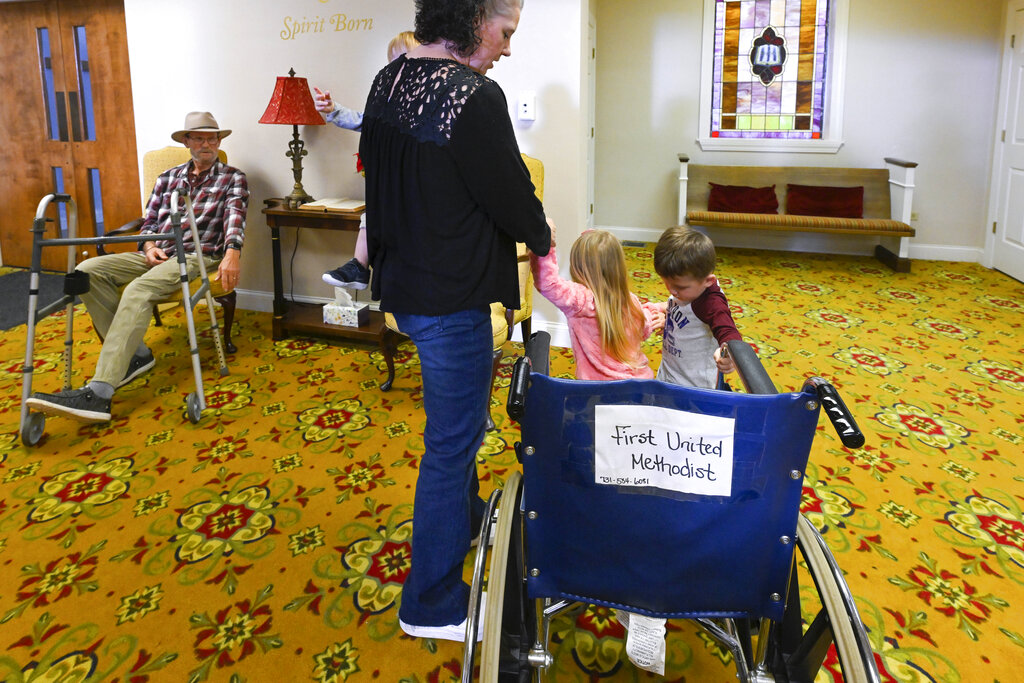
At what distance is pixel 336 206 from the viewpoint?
3773 mm

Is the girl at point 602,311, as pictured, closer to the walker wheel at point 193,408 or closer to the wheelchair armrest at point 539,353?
the wheelchair armrest at point 539,353

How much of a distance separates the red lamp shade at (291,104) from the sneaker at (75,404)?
5.27 feet

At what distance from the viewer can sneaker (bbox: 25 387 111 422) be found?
2.67m

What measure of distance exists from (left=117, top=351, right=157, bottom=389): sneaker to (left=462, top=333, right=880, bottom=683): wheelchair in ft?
8.28

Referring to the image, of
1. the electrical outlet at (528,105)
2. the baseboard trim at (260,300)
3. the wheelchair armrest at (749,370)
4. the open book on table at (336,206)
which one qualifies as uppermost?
the electrical outlet at (528,105)

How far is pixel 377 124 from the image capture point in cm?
145

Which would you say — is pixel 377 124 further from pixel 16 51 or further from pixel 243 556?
pixel 16 51

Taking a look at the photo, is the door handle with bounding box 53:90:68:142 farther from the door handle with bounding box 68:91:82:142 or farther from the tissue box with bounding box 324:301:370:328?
the tissue box with bounding box 324:301:370:328

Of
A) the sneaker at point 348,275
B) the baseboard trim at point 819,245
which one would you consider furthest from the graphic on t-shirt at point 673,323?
the baseboard trim at point 819,245

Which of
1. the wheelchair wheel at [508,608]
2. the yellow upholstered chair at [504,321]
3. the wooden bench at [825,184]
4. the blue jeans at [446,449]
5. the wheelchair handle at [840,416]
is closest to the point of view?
the wheelchair handle at [840,416]

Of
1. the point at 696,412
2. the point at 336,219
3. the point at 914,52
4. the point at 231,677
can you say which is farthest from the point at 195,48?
the point at 914,52

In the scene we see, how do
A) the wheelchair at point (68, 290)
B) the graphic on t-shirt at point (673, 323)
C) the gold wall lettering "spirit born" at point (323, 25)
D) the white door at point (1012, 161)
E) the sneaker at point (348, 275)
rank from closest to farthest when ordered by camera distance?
1. the sneaker at point (348, 275)
2. the graphic on t-shirt at point (673, 323)
3. the wheelchair at point (68, 290)
4. the gold wall lettering "spirit born" at point (323, 25)
5. the white door at point (1012, 161)

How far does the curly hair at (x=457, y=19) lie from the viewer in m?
1.38

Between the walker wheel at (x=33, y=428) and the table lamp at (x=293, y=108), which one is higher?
the table lamp at (x=293, y=108)
